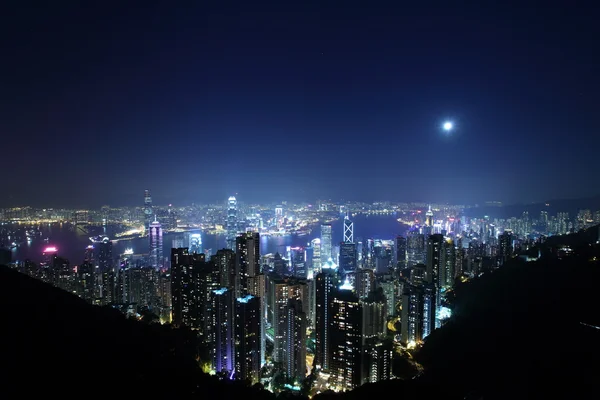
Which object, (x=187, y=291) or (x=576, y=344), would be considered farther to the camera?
(x=187, y=291)

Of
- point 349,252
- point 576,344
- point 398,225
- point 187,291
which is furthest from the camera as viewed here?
point 398,225

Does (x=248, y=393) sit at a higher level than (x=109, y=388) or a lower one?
lower

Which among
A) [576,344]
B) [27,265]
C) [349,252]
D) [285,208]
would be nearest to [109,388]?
[576,344]

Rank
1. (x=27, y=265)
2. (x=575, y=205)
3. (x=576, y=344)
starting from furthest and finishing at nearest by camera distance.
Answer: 1. (x=575, y=205)
2. (x=27, y=265)
3. (x=576, y=344)

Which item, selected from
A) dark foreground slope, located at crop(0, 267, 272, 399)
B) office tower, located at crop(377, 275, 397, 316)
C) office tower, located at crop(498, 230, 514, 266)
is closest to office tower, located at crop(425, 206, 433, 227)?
office tower, located at crop(498, 230, 514, 266)

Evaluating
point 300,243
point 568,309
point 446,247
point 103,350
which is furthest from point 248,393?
point 300,243

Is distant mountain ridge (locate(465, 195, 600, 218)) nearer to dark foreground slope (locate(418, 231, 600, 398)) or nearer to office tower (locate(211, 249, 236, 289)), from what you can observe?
dark foreground slope (locate(418, 231, 600, 398))

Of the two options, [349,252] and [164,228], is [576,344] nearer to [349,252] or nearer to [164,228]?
[349,252]

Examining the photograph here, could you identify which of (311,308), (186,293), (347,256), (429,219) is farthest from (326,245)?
(186,293)
